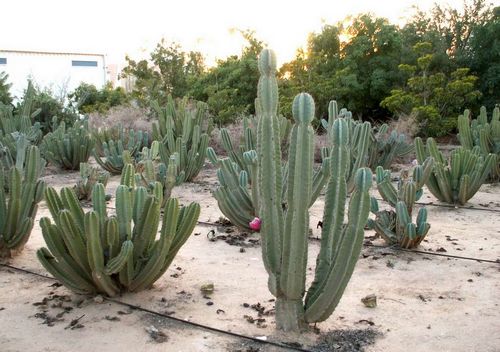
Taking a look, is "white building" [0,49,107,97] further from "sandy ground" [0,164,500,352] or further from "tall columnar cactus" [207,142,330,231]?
"sandy ground" [0,164,500,352]

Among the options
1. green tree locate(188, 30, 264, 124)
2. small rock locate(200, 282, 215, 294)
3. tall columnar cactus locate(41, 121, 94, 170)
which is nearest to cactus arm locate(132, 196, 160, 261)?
small rock locate(200, 282, 215, 294)

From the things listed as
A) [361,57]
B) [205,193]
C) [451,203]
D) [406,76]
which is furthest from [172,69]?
[451,203]

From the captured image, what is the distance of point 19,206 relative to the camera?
439 cm

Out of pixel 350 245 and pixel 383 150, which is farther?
pixel 383 150

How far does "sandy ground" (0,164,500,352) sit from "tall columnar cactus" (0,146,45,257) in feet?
0.72

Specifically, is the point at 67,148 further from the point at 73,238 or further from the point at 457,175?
the point at 73,238

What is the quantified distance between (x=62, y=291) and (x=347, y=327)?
1972mm

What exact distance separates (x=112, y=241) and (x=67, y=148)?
23.1 ft

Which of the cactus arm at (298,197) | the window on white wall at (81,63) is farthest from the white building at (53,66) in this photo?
the cactus arm at (298,197)

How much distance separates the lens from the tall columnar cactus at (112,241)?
345cm

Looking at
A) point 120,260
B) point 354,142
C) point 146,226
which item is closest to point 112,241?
point 120,260

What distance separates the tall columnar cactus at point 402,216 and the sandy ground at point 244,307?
0.15 meters

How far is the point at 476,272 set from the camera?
4.33m

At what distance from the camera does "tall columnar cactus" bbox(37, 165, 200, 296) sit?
3.45 m
